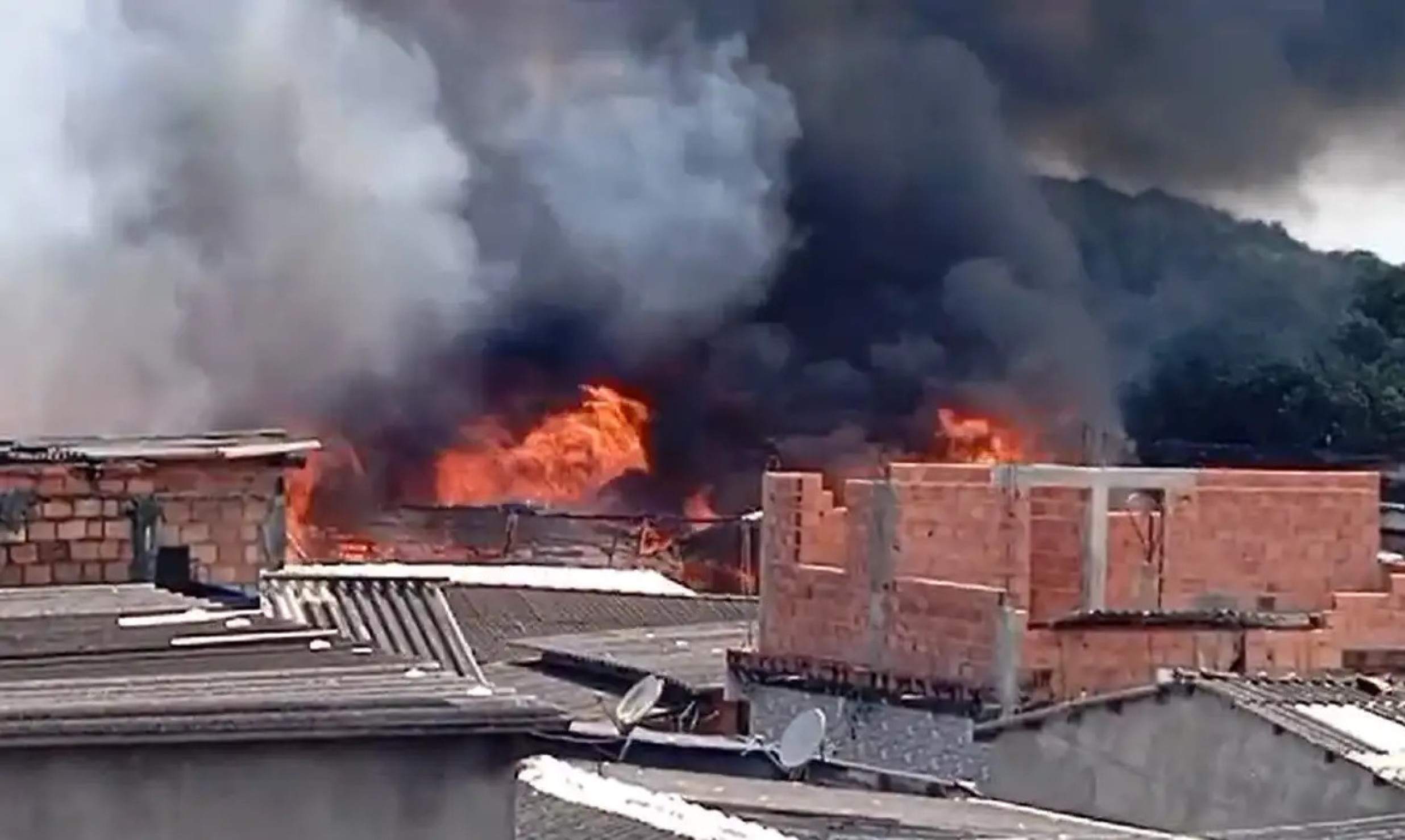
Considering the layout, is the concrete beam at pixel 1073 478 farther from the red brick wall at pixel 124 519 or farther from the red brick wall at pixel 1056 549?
the red brick wall at pixel 124 519

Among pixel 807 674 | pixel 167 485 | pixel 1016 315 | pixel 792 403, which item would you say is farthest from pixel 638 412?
pixel 167 485

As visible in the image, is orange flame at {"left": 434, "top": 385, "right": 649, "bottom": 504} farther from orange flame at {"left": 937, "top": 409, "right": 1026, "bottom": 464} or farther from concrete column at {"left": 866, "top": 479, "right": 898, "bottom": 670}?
concrete column at {"left": 866, "top": 479, "right": 898, "bottom": 670}

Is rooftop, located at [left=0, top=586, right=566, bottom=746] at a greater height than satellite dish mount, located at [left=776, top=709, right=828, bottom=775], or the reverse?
rooftop, located at [left=0, top=586, right=566, bottom=746]

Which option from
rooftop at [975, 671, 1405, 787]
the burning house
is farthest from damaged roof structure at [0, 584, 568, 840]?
the burning house

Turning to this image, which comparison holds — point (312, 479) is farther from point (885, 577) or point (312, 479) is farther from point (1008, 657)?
point (1008, 657)

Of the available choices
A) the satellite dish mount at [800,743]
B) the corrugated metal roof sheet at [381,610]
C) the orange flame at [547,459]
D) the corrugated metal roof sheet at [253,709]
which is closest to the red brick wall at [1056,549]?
the satellite dish mount at [800,743]

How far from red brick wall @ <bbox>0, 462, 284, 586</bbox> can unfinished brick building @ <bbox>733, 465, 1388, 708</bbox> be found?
12.7ft

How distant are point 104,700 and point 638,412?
2998 cm

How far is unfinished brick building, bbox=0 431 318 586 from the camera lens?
45.6ft

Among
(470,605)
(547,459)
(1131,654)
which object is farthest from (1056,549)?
(547,459)

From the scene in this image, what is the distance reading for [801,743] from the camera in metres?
14.3

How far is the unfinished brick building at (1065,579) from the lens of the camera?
1568cm

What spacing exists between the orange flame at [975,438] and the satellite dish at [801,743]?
21.0 metres

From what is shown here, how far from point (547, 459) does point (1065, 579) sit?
18.7 meters
